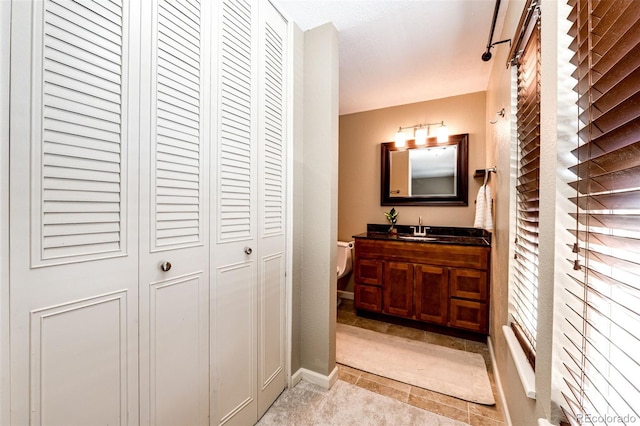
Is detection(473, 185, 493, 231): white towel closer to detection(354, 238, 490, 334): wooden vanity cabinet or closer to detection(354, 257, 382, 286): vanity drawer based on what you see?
detection(354, 238, 490, 334): wooden vanity cabinet

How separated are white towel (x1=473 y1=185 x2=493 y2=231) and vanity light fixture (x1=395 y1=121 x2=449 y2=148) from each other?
32.6 inches

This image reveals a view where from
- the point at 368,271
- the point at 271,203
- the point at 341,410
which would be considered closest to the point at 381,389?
the point at 341,410

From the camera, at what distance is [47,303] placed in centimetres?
73

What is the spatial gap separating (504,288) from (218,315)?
5.50 feet

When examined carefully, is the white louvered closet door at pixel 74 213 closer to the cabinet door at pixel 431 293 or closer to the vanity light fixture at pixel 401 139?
the cabinet door at pixel 431 293

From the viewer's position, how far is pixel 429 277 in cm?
253

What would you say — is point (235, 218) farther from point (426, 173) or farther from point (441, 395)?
point (426, 173)

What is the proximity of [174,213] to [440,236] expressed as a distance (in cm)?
265

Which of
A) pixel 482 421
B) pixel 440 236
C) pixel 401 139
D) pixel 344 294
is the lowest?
pixel 482 421

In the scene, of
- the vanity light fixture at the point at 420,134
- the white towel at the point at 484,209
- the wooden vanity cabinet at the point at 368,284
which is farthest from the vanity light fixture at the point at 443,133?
the wooden vanity cabinet at the point at 368,284

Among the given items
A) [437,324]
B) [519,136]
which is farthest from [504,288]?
[437,324]

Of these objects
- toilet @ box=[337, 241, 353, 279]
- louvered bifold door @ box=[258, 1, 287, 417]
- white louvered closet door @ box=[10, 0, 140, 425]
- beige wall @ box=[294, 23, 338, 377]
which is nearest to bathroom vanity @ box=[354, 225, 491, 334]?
toilet @ box=[337, 241, 353, 279]

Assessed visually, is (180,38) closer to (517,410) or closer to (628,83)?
(628,83)

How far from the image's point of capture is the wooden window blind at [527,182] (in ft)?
3.61
